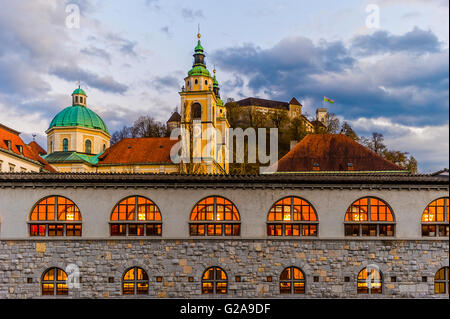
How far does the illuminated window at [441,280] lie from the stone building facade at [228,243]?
21 cm

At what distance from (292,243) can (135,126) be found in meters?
80.6

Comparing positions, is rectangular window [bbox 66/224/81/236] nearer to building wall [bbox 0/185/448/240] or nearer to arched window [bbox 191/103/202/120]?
building wall [bbox 0/185/448/240]

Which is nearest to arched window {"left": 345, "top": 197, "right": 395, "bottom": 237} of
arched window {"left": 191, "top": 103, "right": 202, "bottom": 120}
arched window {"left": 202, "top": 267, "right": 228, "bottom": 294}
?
arched window {"left": 202, "top": 267, "right": 228, "bottom": 294}

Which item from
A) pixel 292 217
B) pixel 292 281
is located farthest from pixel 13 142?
pixel 292 281

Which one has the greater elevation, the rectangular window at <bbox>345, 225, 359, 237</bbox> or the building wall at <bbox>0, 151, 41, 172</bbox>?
the building wall at <bbox>0, 151, 41, 172</bbox>

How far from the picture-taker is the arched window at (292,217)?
19281mm

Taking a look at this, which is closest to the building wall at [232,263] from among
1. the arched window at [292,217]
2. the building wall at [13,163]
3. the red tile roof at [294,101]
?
the arched window at [292,217]

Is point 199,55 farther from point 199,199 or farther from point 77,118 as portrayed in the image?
point 199,199

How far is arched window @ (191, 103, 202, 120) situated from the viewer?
6431 cm

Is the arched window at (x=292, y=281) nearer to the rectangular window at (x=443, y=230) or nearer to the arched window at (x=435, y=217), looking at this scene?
the arched window at (x=435, y=217)

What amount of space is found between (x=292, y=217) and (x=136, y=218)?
777 cm

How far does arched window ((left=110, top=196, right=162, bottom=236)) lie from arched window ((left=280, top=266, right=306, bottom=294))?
21.5ft

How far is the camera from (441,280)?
19.1 m
